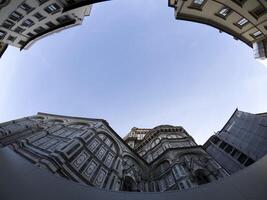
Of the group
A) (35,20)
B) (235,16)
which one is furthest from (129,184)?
(235,16)

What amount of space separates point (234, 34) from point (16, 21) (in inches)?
785

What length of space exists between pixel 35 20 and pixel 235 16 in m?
19.2

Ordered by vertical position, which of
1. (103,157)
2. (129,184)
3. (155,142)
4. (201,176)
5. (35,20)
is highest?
(35,20)

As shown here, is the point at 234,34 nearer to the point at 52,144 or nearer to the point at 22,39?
the point at 52,144

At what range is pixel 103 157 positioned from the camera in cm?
2812

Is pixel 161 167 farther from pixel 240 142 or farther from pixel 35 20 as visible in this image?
pixel 35 20

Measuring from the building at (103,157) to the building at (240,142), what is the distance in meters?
3.41

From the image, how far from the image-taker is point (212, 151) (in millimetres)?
36750

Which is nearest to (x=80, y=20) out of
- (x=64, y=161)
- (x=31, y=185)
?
(x=64, y=161)

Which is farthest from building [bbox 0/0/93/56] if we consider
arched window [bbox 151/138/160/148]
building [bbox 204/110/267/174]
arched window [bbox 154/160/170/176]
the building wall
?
building [bbox 204/110/267/174]

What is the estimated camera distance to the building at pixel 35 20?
17938 millimetres

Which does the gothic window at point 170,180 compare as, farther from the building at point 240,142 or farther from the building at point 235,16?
the building at point 235,16

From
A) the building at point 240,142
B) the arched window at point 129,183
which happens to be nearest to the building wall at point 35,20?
the arched window at point 129,183

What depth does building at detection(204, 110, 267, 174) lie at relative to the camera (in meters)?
27.5
